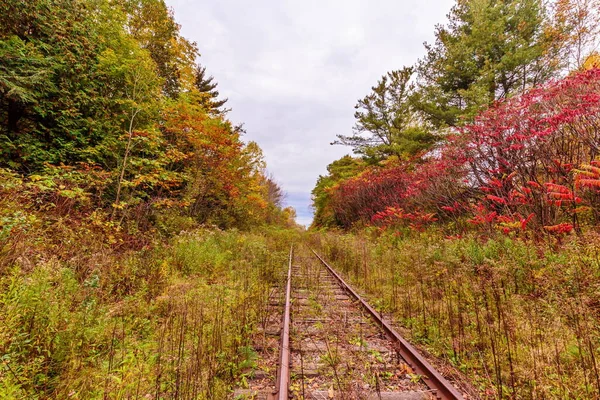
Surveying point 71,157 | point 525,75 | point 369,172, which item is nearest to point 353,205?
point 369,172

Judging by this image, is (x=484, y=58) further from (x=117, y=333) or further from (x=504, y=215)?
(x=117, y=333)

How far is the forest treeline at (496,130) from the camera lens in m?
5.66

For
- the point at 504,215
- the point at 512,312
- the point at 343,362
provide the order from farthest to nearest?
the point at 504,215
the point at 512,312
the point at 343,362

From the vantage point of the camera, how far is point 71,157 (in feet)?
26.7

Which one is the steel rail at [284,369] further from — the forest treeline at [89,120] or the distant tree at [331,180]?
the distant tree at [331,180]

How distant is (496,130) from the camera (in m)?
6.91

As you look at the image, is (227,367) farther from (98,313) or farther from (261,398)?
(98,313)

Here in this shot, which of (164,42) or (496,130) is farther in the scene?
(164,42)

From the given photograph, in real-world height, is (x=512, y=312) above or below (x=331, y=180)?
below

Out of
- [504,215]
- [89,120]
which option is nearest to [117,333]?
[89,120]

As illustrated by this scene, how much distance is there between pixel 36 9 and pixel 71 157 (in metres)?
4.29

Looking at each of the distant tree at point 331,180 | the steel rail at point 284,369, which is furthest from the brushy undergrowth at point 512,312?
the distant tree at point 331,180

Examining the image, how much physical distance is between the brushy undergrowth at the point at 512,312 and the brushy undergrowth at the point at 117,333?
2.87 m

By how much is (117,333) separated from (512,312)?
6045 millimetres
